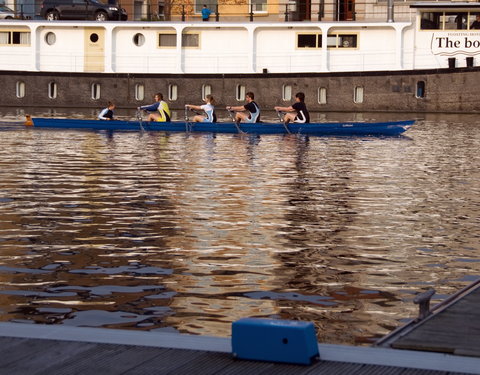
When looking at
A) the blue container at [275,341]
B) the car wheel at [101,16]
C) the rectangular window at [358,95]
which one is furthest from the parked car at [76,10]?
the blue container at [275,341]

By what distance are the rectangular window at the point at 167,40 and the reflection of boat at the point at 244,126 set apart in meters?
13.5

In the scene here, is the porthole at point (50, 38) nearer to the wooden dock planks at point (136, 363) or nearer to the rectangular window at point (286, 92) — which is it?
the rectangular window at point (286, 92)

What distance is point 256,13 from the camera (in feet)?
195

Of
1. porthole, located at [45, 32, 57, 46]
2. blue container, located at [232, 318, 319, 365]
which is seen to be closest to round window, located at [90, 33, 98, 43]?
porthole, located at [45, 32, 57, 46]

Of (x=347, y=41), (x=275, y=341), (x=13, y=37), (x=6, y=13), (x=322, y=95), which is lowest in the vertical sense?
(x=275, y=341)

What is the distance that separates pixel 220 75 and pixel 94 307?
129ft

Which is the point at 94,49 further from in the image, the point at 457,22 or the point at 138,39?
the point at 457,22

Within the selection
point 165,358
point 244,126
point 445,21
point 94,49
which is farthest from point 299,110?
point 165,358

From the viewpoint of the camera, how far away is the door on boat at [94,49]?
4897cm

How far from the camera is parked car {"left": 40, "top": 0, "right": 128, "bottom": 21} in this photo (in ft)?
172

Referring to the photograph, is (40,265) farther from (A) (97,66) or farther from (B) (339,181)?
(A) (97,66)

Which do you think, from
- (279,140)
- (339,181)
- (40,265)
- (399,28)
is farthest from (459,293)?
(399,28)

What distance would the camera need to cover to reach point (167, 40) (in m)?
48.9

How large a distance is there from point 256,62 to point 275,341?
139ft
